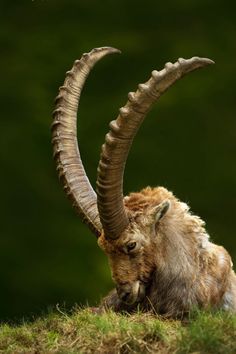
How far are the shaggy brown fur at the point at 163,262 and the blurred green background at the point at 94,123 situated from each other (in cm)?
666

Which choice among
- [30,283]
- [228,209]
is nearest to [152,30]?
[228,209]

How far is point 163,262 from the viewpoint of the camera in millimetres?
11031

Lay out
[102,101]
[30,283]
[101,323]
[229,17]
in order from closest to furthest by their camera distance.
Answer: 1. [101,323]
2. [30,283]
3. [102,101]
4. [229,17]

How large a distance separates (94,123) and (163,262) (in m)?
9.16

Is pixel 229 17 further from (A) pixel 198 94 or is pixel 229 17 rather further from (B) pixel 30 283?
(B) pixel 30 283

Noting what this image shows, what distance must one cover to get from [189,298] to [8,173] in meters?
9.22

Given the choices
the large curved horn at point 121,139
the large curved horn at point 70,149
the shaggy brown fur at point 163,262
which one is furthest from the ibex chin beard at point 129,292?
the large curved horn at point 70,149

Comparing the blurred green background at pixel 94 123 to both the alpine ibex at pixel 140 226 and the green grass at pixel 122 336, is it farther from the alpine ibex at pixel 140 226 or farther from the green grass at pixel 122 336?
the green grass at pixel 122 336

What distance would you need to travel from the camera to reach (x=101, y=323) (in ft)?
31.4

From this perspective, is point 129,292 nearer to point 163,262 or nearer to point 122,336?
point 163,262

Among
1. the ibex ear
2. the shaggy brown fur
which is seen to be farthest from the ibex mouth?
the ibex ear

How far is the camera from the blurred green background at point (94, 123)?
62.1 feet

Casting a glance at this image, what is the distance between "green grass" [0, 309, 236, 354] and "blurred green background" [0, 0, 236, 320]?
7.89 meters

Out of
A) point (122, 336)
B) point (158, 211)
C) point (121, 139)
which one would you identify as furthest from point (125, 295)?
point (122, 336)
